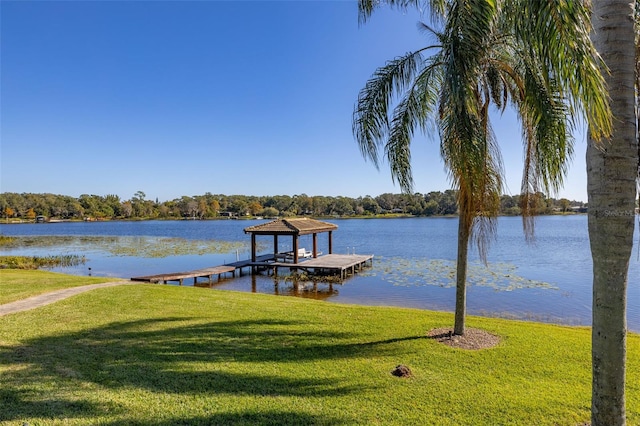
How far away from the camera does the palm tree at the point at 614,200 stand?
292 centimetres

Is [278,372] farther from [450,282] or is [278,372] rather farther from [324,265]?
[324,265]

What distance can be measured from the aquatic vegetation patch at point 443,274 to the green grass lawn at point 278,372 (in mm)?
10127

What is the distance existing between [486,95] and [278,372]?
589 cm

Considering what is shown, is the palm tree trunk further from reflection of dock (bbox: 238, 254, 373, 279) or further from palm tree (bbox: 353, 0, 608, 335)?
reflection of dock (bbox: 238, 254, 373, 279)

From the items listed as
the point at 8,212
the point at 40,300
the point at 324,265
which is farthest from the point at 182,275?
the point at 8,212

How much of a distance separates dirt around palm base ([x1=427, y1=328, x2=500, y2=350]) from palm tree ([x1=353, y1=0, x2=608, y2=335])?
0.21 metres

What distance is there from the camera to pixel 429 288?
17.0 metres

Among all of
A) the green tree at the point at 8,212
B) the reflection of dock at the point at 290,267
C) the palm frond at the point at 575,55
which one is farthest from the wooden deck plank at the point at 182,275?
the green tree at the point at 8,212

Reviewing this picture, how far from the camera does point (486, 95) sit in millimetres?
6535

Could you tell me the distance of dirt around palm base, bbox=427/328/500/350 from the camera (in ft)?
21.3

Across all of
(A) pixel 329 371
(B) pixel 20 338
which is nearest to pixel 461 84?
(A) pixel 329 371

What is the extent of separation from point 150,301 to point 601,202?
33.3 ft

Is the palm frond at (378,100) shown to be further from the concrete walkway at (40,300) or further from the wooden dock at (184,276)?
the wooden dock at (184,276)

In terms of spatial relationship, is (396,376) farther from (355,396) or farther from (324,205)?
(324,205)
